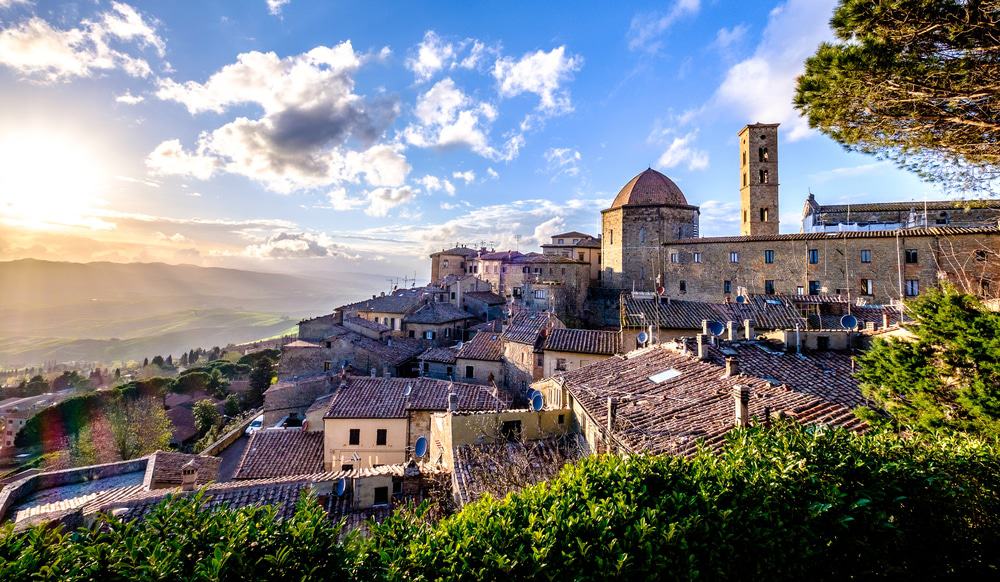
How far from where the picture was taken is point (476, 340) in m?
29.6

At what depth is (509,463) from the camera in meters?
10.2

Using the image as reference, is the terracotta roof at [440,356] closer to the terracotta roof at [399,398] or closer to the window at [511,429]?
the terracotta roof at [399,398]

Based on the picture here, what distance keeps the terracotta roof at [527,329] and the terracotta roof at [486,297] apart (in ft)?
63.2

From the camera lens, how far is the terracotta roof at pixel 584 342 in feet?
70.6

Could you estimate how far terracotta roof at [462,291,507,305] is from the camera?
47375 millimetres

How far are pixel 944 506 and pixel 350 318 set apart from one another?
40.8 metres

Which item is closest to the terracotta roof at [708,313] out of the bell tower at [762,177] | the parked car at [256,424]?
the parked car at [256,424]

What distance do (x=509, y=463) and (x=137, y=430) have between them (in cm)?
2968

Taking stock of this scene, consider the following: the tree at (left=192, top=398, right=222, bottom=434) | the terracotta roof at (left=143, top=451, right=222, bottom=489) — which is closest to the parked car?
the tree at (left=192, top=398, right=222, bottom=434)

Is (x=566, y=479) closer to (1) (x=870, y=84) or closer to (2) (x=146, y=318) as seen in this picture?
(1) (x=870, y=84)

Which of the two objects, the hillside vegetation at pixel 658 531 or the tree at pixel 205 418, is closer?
the hillside vegetation at pixel 658 531

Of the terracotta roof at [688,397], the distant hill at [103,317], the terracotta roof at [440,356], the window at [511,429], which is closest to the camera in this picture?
the terracotta roof at [688,397]

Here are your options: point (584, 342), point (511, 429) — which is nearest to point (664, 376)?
point (511, 429)

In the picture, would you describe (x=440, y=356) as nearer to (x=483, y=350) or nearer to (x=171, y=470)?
(x=483, y=350)
